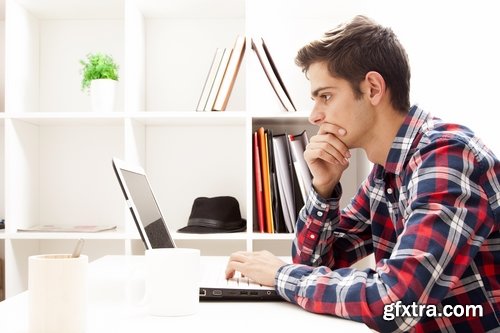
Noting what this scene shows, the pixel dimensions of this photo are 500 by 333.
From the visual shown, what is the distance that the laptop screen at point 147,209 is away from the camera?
4.03 ft

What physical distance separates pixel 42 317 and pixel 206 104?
135 centimetres

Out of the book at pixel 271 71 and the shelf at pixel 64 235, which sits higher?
the book at pixel 271 71

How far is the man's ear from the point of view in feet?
4.16

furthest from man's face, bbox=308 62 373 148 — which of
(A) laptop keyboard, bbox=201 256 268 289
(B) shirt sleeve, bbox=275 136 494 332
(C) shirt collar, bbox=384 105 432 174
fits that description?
(A) laptop keyboard, bbox=201 256 268 289

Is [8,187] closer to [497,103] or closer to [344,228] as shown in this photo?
[344,228]

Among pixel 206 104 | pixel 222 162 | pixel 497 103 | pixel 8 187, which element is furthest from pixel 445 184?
pixel 8 187

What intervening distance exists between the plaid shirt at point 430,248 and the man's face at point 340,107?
121 mm

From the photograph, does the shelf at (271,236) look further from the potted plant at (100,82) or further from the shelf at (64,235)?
the potted plant at (100,82)

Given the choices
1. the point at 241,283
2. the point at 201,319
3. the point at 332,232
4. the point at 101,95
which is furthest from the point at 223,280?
the point at 101,95

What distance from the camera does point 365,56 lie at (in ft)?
4.23

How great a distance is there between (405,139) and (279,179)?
2.71 ft

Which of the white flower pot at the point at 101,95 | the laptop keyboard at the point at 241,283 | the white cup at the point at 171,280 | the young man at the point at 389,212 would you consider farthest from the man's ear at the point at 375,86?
the white flower pot at the point at 101,95

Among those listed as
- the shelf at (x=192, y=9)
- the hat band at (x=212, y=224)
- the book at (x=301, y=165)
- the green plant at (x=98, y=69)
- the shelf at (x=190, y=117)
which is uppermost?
the shelf at (x=192, y=9)

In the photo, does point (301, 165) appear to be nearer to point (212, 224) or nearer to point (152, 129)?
point (212, 224)
